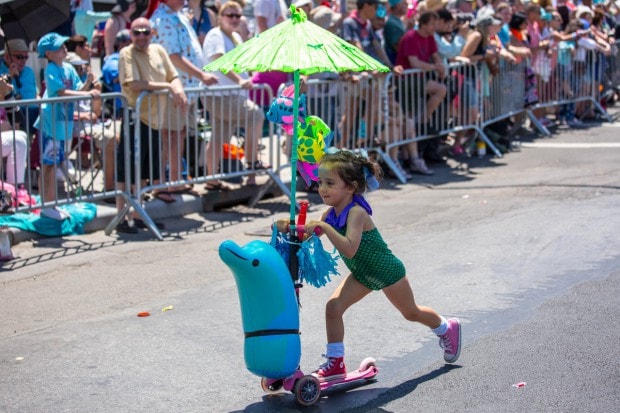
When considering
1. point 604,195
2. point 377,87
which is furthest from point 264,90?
point 604,195

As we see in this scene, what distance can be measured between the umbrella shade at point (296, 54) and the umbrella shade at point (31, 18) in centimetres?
563

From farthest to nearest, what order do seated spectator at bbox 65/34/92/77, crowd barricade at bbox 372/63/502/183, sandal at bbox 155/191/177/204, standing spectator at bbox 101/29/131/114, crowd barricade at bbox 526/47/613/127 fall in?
1. crowd barricade at bbox 526/47/613/127
2. crowd barricade at bbox 372/63/502/183
3. seated spectator at bbox 65/34/92/77
4. standing spectator at bbox 101/29/131/114
5. sandal at bbox 155/191/177/204

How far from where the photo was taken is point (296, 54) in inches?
204

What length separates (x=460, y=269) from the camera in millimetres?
8125

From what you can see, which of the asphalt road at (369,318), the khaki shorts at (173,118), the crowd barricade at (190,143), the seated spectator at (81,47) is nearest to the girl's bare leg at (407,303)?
the asphalt road at (369,318)

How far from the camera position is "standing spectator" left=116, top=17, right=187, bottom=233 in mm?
9805

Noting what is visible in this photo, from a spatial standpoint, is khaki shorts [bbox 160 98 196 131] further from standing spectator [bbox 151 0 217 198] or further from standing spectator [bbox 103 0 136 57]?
standing spectator [bbox 103 0 136 57]

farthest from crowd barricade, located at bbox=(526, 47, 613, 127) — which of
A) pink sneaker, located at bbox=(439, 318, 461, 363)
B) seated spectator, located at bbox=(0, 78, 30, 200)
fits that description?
pink sneaker, located at bbox=(439, 318, 461, 363)

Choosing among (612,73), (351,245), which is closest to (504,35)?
Answer: (612,73)

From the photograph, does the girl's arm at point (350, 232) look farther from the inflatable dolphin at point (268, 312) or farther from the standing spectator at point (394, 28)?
the standing spectator at point (394, 28)

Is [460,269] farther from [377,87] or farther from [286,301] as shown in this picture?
[377,87]

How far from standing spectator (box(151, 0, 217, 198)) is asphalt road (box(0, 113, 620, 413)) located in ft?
2.07

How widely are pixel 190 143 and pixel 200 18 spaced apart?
9.22 feet

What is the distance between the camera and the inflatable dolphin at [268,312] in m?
5.10
